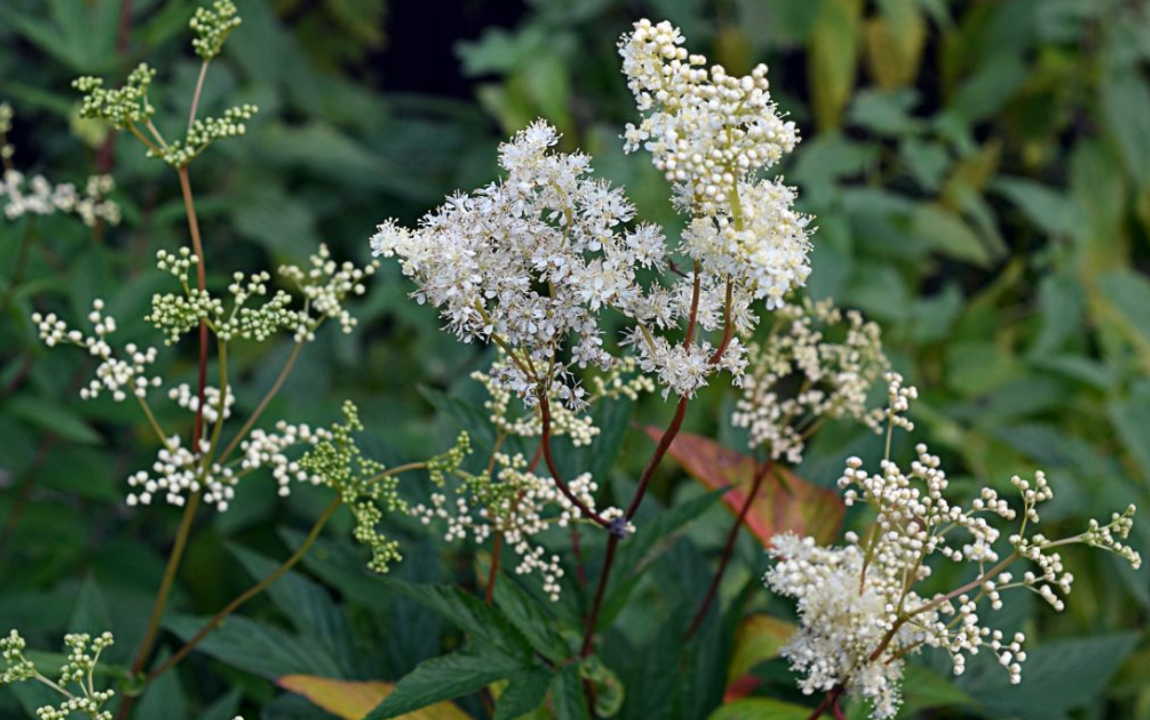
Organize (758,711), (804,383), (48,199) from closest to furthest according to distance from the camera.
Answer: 1. (758,711)
2. (804,383)
3. (48,199)

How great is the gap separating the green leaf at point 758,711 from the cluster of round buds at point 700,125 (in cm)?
59

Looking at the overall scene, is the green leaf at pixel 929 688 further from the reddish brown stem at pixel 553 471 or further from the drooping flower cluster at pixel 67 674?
the drooping flower cluster at pixel 67 674

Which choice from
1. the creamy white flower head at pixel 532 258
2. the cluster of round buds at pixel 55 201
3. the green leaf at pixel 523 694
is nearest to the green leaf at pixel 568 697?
the green leaf at pixel 523 694

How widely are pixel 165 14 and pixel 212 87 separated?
0.27 metres

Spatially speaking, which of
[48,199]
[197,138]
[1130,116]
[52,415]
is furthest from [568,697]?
[1130,116]

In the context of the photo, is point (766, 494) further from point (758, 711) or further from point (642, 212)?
point (642, 212)

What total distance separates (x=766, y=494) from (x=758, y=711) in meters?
0.31

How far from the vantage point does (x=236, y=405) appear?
2217 millimetres

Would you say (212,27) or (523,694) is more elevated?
(212,27)

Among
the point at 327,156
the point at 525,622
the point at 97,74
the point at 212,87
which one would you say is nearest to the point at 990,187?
the point at 327,156

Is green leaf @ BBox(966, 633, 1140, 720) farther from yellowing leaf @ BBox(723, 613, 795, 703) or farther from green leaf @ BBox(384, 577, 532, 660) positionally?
green leaf @ BBox(384, 577, 532, 660)

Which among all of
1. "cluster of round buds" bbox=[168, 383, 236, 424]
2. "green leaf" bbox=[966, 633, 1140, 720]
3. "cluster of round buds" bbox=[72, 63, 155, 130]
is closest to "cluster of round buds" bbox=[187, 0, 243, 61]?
"cluster of round buds" bbox=[72, 63, 155, 130]

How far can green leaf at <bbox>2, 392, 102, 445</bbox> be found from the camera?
177 cm

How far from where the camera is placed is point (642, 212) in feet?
9.08
